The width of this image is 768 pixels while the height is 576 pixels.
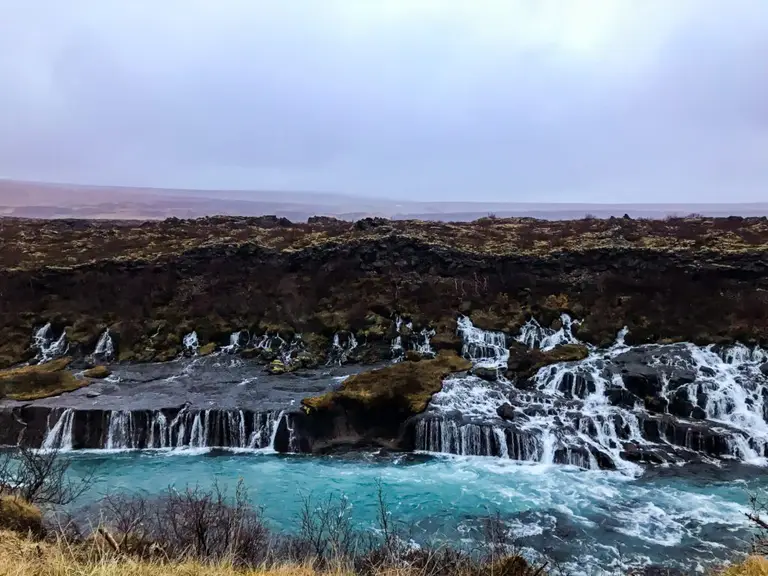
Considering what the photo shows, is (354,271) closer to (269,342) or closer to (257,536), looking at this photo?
(269,342)

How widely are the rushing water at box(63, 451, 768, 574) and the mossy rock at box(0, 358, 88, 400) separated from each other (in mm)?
6545

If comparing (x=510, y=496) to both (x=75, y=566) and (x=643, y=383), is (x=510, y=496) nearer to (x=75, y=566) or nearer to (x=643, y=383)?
(x=643, y=383)

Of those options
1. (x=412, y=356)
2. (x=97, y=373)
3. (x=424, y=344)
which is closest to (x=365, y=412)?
(x=412, y=356)

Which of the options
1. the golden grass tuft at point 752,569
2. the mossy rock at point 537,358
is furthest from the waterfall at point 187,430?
the golden grass tuft at point 752,569

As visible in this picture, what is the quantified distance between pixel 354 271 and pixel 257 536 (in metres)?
33.6

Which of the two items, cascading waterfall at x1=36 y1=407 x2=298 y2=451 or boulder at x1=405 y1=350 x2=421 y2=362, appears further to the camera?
boulder at x1=405 y1=350 x2=421 y2=362

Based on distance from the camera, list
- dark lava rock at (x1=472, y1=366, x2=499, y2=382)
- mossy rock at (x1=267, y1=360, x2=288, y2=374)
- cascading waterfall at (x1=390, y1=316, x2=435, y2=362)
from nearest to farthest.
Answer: dark lava rock at (x1=472, y1=366, x2=499, y2=382) < mossy rock at (x1=267, y1=360, x2=288, y2=374) < cascading waterfall at (x1=390, y1=316, x2=435, y2=362)

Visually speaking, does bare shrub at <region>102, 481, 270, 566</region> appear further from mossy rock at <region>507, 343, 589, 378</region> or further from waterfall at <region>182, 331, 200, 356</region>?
waterfall at <region>182, 331, 200, 356</region>

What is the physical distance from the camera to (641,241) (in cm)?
4569

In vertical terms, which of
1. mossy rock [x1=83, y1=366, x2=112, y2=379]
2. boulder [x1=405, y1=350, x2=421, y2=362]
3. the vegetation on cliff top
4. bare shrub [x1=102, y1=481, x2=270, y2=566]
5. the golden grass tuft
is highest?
the vegetation on cliff top

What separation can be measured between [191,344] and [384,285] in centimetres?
1597

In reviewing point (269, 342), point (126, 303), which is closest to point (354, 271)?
point (269, 342)

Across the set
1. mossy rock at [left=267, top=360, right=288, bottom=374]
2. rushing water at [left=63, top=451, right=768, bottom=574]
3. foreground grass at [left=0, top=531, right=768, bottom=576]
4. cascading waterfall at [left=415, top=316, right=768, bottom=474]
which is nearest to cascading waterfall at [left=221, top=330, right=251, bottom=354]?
mossy rock at [left=267, top=360, right=288, bottom=374]

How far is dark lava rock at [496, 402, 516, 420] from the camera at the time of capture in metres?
24.7
